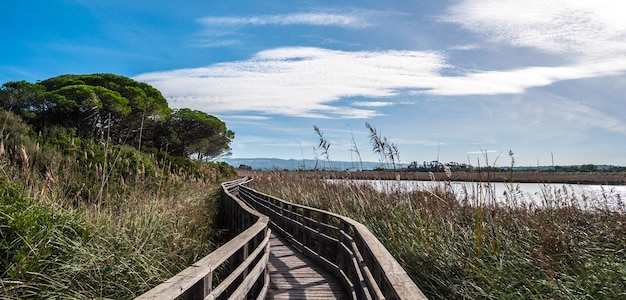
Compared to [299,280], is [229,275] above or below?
above

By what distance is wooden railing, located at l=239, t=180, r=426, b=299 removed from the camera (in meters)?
3.17

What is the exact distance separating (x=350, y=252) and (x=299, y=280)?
109 centimetres

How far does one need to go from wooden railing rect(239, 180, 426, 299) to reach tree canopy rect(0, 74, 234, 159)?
10917 millimetres

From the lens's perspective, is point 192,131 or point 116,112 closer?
point 116,112

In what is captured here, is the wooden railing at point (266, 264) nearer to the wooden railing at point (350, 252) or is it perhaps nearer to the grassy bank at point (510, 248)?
the wooden railing at point (350, 252)

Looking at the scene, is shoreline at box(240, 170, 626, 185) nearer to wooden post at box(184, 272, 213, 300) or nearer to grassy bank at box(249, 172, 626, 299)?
grassy bank at box(249, 172, 626, 299)

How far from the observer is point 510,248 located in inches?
195

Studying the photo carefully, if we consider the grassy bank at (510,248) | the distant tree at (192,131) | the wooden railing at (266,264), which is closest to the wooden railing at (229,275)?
the wooden railing at (266,264)

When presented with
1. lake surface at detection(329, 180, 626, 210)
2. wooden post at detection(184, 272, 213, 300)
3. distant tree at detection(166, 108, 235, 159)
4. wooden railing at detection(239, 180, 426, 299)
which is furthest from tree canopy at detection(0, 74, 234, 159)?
wooden post at detection(184, 272, 213, 300)

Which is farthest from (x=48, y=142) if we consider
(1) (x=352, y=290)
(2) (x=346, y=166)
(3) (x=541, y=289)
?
(3) (x=541, y=289)

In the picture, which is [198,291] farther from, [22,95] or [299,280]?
[22,95]

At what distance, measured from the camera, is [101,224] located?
238 inches

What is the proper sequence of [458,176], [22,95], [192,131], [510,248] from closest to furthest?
[510,248]
[458,176]
[22,95]
[192,131]

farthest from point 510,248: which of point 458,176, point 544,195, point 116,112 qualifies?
point 116,112
